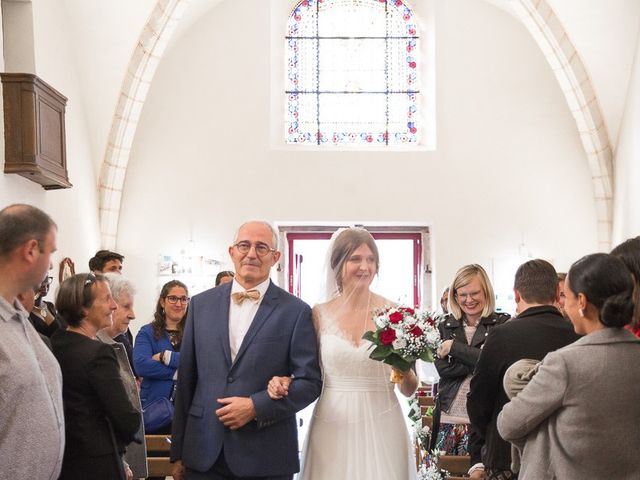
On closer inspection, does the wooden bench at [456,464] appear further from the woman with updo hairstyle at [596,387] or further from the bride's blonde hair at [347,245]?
the woman with updo hairstyle at [596,387]

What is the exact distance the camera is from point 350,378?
13.5ft

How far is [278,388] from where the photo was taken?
360cm

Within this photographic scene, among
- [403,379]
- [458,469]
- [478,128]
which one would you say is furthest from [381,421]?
[478,128]

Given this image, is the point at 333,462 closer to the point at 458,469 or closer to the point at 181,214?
the point at 458,469

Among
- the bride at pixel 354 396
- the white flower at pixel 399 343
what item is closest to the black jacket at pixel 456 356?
the bride at pixel 354 396

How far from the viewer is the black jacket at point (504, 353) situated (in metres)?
3.60

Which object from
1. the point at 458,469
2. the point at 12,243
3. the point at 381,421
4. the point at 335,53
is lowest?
the point at 458,469

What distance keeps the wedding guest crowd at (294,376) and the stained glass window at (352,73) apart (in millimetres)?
8085

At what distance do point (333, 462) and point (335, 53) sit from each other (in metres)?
9.58

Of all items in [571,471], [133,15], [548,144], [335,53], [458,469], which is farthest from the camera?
[335,53]

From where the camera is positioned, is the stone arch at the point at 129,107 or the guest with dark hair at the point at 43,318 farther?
the stone arch at the point at 129,107

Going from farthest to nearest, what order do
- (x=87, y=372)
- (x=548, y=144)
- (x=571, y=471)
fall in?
(x=548, y=144)
(x=87, y=372)
(x=571, y=471)

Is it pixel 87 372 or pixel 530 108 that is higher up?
pixel 530 108

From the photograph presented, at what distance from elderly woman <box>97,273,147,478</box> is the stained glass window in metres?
8.05
